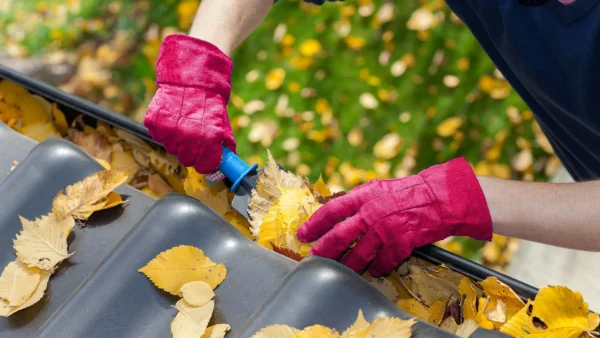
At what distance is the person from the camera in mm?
1199

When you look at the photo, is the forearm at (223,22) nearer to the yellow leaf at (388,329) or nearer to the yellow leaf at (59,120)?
the yellow leaf at (59,120)

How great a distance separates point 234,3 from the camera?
156cm

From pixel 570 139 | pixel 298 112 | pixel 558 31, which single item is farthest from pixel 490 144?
pixel 558 31

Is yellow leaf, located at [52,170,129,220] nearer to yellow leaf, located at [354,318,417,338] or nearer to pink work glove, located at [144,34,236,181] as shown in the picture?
pink work glove, located at [144,34,236,181]

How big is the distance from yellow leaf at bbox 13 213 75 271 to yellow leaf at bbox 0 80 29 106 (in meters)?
0.51

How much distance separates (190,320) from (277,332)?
180 millimetres

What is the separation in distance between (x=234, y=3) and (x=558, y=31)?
78cm

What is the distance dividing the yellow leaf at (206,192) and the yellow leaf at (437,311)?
1.67ft

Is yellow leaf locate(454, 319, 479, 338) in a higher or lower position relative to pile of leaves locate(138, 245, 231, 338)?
higher

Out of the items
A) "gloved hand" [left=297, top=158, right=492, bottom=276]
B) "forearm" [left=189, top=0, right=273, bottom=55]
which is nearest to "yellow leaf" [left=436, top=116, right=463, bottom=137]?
"forearm" [left=189, top=0, right=273, bottom=55]

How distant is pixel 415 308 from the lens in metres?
1.12

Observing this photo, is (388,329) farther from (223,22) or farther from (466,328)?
(223,22)

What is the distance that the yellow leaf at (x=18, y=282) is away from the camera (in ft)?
3.60

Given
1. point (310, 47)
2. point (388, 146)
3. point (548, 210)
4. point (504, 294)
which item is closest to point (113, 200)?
point (504, 294)
